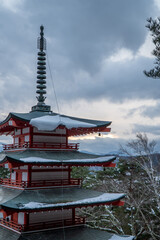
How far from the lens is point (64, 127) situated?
60.6 feet

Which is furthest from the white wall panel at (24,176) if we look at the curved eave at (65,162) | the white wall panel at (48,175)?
the curved eave at (65,162)

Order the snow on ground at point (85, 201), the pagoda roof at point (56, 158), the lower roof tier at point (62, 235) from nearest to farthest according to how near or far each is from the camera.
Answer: the snow on ground at point (85, 201), the lower roof tier at point (62, 235), the pagoda roof at point (56, 158)

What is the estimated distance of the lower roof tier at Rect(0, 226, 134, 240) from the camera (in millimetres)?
16344

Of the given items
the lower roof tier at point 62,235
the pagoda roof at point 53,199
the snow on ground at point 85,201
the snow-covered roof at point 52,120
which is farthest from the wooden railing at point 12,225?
the snow-covered roof at point 52,120

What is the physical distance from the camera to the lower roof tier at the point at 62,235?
53.6 feet

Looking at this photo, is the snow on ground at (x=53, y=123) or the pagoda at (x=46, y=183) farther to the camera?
the snow on ground at (x=53, y=123)

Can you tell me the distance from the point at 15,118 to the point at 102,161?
654cm

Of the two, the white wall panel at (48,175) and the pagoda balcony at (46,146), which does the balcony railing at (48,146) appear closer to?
the pagoda balcony at (46,146)

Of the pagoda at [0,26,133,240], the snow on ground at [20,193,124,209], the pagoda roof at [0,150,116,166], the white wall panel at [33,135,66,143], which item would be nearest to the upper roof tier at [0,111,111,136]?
the pagoda at [0,26,133,240]

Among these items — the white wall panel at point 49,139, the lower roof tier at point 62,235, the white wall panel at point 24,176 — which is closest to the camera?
the lower roof tier at point 62,235

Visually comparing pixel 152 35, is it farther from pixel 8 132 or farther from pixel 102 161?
pixel 8 132

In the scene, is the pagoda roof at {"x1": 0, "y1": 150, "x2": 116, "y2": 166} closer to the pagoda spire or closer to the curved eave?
the curved eave

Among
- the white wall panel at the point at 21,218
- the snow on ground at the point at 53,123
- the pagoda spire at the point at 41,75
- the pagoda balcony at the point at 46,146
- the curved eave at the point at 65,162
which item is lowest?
the white wall panel at the point at 21,218

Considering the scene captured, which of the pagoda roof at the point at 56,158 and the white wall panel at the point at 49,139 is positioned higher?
the white wall panel at the point at 49,139
